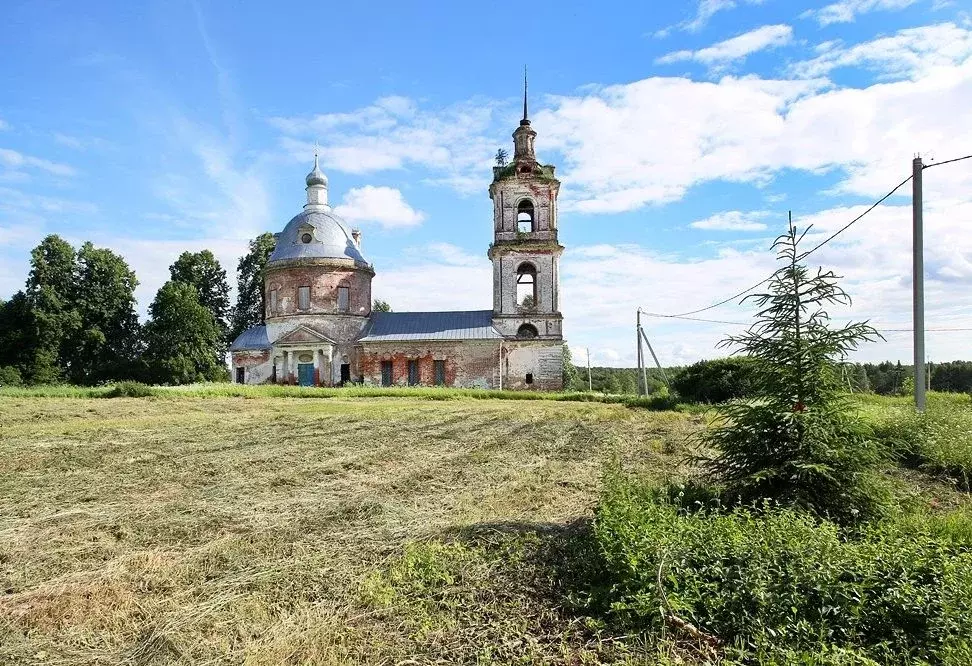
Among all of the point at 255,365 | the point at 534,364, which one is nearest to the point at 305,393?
the point at 255,365

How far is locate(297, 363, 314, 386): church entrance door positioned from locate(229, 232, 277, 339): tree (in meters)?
15.7

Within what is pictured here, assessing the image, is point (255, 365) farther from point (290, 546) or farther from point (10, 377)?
point (290, 546)

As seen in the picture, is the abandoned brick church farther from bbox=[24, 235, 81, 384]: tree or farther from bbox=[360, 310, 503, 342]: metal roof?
bbox=[24, 235, 81, 384]: tree

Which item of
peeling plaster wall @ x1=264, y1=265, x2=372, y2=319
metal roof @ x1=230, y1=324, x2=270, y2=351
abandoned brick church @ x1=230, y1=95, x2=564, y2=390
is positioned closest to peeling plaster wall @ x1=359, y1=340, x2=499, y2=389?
abandoned brick church @ x1=230, y1=95, x2=564, y2=390

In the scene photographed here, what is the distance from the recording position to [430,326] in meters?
38.4

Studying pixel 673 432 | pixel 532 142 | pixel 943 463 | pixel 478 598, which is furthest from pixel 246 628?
pixel 532 142

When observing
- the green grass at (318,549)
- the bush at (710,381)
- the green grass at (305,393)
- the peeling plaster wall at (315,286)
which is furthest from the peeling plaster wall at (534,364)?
the green grass at (318,549)

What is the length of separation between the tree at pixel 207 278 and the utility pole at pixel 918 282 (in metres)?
47.1

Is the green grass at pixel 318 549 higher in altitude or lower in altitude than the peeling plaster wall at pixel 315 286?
lower

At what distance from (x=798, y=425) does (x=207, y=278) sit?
170ft

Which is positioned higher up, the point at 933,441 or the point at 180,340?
the point at 180,340

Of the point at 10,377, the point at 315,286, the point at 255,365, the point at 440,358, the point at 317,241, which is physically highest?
the point at 317,241

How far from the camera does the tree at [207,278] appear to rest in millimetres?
51062

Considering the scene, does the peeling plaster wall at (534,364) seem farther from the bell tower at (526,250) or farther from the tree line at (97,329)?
the tree line at (97,329)
